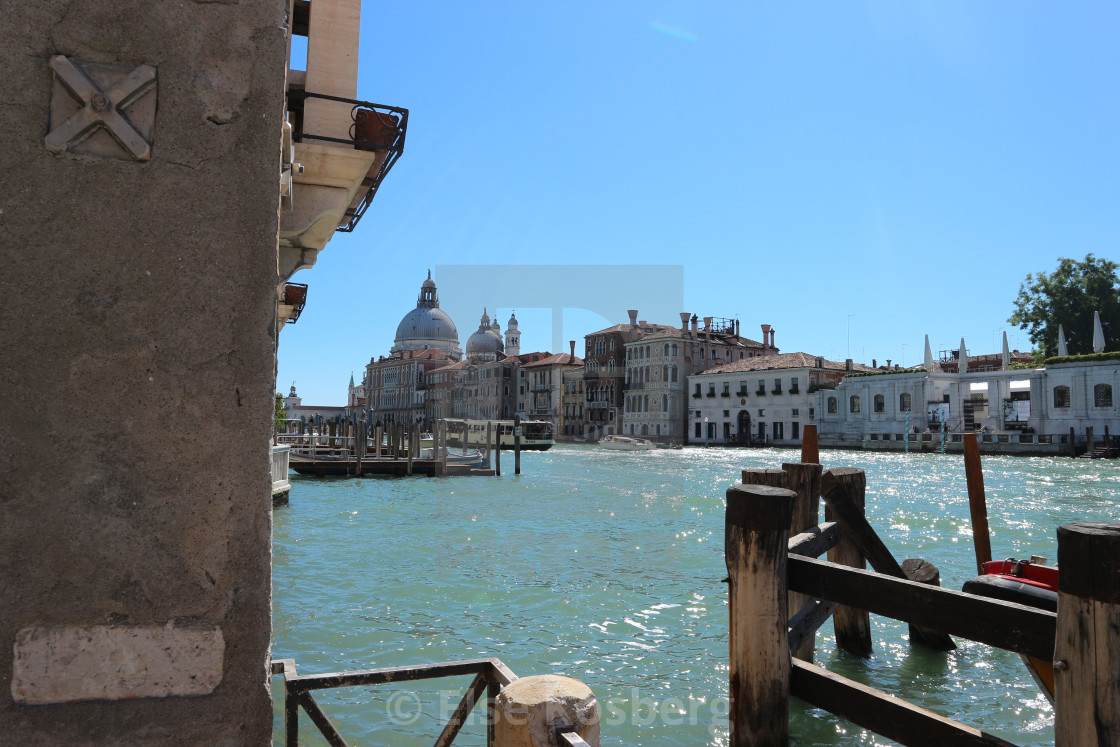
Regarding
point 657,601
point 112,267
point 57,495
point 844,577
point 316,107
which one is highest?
point 316,107

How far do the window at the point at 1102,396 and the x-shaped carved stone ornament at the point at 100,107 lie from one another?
41650mm

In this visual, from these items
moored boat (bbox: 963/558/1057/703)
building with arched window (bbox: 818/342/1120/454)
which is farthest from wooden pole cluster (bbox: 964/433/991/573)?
building with arched window (bbox: 818/342/1120/454)

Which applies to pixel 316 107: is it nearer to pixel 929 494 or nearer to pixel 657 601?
pixel 657 601

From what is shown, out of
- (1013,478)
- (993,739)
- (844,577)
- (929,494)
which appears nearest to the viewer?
(993,739)

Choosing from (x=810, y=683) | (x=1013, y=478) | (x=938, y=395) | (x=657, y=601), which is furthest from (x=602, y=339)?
(x=810, y=683)

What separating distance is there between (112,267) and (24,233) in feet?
0.49

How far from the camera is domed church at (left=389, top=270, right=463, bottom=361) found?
302 feet

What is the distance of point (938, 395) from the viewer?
137 feet

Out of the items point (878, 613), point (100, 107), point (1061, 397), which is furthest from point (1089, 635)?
point (1061, 397)

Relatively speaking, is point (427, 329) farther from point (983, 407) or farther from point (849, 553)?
point (849, 553)

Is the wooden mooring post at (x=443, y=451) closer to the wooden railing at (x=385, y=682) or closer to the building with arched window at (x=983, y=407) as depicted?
the wooden railing at (x=385, y=682)

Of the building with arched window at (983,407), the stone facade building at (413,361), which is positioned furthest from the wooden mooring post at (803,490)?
the stone facade building at (413,361)

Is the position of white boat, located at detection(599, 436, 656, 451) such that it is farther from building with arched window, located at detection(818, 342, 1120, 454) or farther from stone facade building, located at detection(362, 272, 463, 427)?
stone facade building, located at detection(362, 272, 463, 427)

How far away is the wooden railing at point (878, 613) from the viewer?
6.65 feet
